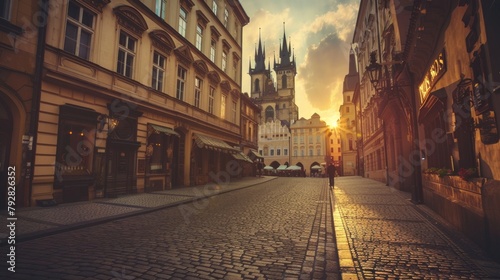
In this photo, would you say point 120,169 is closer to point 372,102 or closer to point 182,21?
point 182,21

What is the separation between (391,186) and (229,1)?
20896mm

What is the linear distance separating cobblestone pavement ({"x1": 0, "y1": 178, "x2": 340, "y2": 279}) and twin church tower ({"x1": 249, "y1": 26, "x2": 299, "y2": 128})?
77.4 m

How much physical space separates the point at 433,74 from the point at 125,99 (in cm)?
1196

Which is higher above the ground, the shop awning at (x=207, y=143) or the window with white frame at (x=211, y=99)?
the window with white frame at (x=211, y=99)

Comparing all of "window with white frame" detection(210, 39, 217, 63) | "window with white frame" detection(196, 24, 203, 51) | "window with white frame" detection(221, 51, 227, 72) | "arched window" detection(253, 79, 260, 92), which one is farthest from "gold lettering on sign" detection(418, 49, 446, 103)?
"arched window" detection(253, 79, 260, 92)

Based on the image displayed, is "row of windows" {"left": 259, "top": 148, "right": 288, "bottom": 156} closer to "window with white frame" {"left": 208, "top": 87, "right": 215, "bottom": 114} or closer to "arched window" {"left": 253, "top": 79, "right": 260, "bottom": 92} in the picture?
"arched window" {"left": 253, "top": 79, "right": 260, "bottom": 92}

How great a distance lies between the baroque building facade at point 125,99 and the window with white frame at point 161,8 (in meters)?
0.06

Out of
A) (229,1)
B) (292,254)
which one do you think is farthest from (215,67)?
(292,254)

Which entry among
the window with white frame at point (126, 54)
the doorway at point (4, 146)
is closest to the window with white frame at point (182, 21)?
the window with white frame at point (126, 54)

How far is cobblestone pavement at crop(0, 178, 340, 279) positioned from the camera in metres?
3.47

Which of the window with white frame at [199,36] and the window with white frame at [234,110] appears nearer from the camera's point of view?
the window with white frame at [199,36]

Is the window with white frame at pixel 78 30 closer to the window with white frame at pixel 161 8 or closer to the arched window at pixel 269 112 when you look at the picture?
the window with white frame at pixel 161 8

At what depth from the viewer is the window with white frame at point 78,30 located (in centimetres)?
986

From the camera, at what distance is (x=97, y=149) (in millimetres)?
10578
